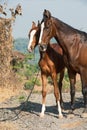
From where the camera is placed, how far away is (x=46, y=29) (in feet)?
28.3

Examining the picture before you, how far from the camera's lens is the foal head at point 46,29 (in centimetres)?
859

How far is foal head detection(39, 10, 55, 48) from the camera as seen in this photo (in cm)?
859

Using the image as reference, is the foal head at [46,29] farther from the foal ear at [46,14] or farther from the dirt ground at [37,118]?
the dirt ground at [37,118]

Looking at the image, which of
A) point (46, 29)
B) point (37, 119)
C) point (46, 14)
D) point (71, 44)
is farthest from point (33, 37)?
point (37, 119)

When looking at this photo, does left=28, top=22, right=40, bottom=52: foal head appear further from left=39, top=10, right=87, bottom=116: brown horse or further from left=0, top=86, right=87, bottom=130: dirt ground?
left=0, top=86, right=87, bottom=130: dirt ground

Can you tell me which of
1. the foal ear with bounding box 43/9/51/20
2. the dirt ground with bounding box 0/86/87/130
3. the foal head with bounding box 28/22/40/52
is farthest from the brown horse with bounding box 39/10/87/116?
the dirt ground with bounding box 0/86/87/130

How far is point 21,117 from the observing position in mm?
9516

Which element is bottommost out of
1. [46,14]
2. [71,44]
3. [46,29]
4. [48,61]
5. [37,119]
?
[37,119]

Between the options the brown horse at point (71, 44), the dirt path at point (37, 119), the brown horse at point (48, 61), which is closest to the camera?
the dirt path at point (37, 119)

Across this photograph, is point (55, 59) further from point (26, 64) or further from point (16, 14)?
point (26, 64)

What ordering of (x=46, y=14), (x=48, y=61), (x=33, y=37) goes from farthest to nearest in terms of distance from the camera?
(x=48, y=61) < (x=33, y=37) < (x=46, y=14)

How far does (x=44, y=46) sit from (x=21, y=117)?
1.94 m

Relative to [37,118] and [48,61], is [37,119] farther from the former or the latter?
[48,61]

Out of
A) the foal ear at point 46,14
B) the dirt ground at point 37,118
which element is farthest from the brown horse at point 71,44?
the dirt ground at point 37,118
